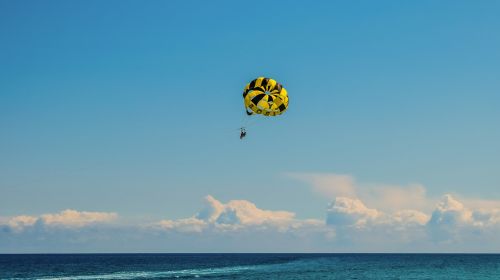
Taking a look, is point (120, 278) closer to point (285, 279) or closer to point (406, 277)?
point (285, 279)

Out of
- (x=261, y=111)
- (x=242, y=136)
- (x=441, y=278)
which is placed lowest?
(x=441, y=278)

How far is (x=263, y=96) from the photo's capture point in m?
38.9

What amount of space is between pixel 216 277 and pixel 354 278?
75.4 feet

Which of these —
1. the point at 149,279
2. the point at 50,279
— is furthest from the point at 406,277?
the point at 50,279

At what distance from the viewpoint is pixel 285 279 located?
8562cm

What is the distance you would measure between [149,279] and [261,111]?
5299cm

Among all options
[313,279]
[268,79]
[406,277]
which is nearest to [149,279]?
[313,279]

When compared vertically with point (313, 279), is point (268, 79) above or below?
above

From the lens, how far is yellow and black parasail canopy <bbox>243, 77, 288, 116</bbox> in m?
39.0

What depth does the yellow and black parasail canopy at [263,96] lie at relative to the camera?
38969 millimetres

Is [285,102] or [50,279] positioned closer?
[285,102]

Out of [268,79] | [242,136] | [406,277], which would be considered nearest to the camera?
[242,136]

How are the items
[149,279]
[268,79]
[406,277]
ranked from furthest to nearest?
[406,277], [149,279], [268,79]

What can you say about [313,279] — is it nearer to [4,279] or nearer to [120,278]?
[120,278]
